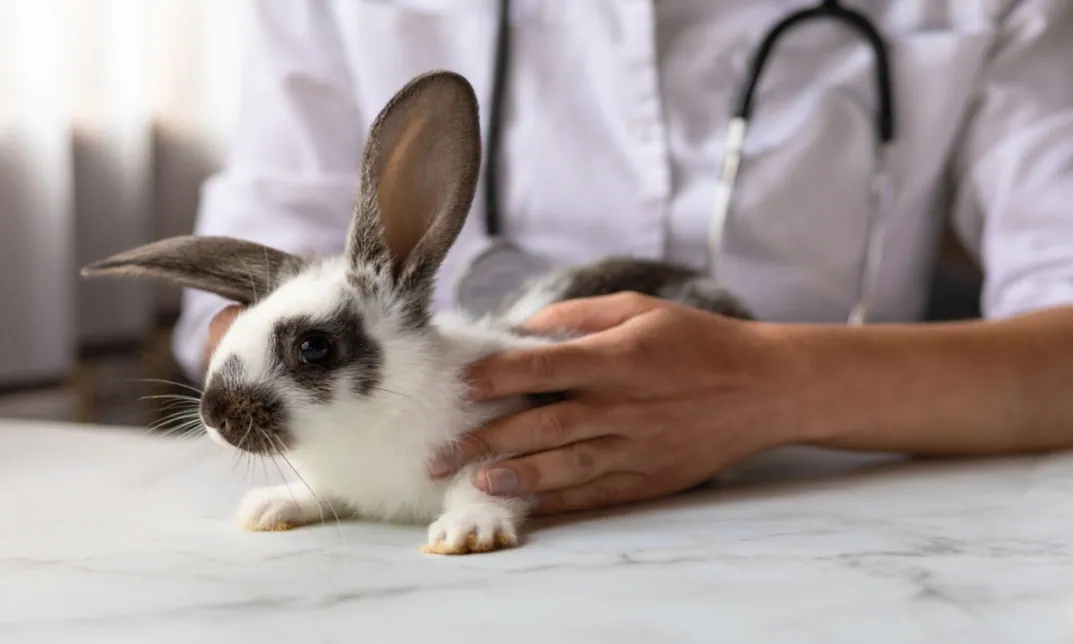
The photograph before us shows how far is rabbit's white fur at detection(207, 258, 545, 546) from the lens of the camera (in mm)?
810

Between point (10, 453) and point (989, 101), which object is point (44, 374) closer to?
point (10, 453)

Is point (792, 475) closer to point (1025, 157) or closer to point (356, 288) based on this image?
point (356, 288)

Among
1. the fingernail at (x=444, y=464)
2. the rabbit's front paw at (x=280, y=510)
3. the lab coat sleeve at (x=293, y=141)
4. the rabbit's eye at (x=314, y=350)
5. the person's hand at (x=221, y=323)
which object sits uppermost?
the lab coat sleeve at (x=293, y=141)

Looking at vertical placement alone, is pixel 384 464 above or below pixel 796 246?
below

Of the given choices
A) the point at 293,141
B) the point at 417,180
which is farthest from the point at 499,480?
the point at 293,141

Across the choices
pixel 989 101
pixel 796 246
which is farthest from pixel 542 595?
pixel 989 101

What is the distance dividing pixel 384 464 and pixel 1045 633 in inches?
19.4

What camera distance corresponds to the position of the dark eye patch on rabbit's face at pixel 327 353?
811 mm

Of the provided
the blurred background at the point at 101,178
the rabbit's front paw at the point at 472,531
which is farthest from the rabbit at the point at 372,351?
the blurred background at the point at 101,178

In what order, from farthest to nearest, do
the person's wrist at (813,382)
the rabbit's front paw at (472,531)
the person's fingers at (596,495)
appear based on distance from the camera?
the person's wrist at (813,382) < the person's fingers at (596,495) < the rabbit's front paw at (472,531)

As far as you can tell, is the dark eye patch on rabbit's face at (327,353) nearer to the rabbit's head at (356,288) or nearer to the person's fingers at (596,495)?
the rabbit's head at (356,288)

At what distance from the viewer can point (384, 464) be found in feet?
2.80

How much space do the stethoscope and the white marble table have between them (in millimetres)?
421

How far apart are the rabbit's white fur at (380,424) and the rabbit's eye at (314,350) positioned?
0.02 meters
